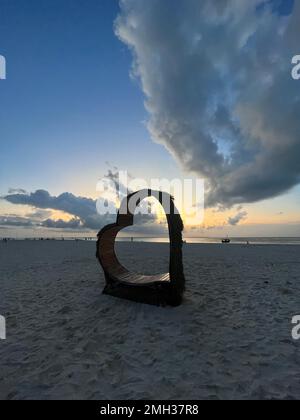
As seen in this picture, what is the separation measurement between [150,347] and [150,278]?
3350mm

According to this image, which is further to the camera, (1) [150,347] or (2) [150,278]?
(2) [150,278]

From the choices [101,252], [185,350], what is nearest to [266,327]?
[185,350]

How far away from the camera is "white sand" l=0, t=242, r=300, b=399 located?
4012 mm

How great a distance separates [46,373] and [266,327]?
516 centimetres

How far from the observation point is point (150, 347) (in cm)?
525

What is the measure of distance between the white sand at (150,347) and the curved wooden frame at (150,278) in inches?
13.6

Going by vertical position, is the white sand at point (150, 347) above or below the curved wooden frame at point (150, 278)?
below

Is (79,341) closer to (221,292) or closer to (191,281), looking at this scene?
(221,292)

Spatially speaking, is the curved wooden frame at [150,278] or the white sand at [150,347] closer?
the white sand at [150,347]

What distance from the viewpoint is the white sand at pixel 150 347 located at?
4012mm

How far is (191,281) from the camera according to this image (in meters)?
10.5
